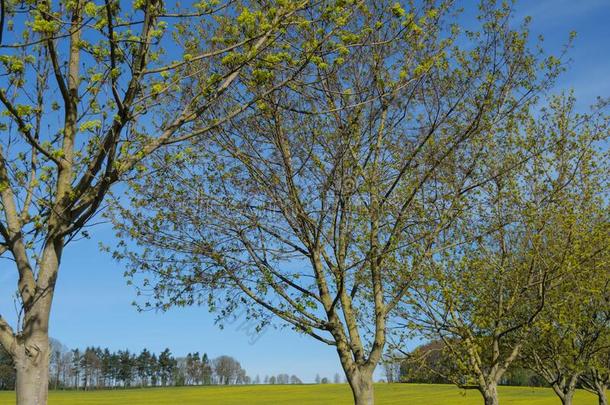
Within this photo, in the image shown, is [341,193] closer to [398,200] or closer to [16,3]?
[398,200]

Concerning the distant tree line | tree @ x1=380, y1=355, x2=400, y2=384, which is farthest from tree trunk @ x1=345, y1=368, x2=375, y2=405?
the distant tree line

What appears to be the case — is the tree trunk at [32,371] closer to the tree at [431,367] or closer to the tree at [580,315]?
the tree at [431,367]

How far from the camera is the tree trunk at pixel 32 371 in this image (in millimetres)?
7008

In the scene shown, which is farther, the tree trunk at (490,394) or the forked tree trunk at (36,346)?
the tree trunk at (490,394)

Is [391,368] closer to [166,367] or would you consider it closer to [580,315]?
[580,315]

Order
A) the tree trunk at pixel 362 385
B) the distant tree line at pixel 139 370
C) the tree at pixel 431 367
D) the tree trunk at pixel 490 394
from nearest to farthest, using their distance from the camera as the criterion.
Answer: the tree trunk at pixel 362 385 → the tree trunk at pixel 490 394 → the tree at pixel 431 367 → the distant tree line at pixel 139 370

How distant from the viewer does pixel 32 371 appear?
709cm

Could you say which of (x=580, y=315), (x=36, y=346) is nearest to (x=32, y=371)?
(x=36, y=346)

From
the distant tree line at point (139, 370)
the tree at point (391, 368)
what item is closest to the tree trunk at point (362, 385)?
the tree at point (391, 368)

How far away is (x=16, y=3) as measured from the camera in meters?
7.45

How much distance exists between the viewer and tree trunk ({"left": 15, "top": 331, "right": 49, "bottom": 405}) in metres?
7.01

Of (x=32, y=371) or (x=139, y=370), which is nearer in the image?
(x=32, y=371)

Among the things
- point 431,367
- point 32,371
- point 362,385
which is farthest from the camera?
point 431,367

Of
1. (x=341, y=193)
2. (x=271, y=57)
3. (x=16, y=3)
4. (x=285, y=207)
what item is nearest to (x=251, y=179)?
(x=285, y=207)
